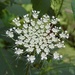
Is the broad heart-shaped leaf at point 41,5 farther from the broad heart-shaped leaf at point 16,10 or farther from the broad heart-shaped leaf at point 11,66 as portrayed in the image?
the broad heart-shaped leaf at point 11,66

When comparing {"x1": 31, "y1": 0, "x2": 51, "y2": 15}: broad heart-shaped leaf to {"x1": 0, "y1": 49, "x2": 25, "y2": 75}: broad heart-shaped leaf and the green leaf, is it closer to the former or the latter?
the green leaf

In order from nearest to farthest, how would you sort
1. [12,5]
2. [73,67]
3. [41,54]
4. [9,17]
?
[41,54] < [73,67] < [12,5] < [9,17]

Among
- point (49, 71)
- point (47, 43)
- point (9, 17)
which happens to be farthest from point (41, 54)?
point (9, 17)

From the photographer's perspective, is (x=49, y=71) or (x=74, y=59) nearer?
(x=49, y=71)

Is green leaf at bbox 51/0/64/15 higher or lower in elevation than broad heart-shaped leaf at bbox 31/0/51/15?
higher

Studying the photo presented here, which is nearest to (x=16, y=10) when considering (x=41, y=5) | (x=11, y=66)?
(x=41, y=5)

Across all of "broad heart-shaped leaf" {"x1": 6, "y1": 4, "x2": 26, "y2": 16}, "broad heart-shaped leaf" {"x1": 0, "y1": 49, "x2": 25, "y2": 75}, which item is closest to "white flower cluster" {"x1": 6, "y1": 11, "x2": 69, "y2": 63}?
"broad heart-shaped leaf" {"x1": 0, "y1": 49, "x2": 25, "y2": 75}

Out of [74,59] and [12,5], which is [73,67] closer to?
[74,59]

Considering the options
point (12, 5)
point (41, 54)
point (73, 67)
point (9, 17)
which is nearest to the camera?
point (41, 54)

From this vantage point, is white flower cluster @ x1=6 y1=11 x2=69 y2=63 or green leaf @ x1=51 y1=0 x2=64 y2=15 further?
green leaf @ x1=51 y1=0 x2=64 y2=15

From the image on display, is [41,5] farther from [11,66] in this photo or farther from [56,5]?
[11,66]

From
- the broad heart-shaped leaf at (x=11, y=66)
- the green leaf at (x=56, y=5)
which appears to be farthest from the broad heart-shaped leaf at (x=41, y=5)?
the broad heart-shaped leaf at (x=11, y=66)
